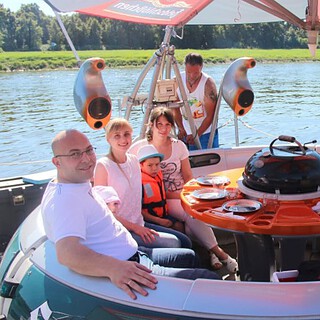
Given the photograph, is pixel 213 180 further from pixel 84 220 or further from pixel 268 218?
pixel 84 220

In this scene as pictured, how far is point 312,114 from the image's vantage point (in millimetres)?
12266

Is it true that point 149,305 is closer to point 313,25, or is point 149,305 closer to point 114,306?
point 114,306

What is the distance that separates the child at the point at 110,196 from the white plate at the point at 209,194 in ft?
1.16

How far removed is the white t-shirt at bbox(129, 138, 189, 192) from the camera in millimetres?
2709

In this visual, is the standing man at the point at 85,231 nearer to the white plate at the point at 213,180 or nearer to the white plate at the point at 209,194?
the white plate at the point at 209,194

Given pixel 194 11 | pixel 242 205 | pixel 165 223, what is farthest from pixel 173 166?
pixel 194 11

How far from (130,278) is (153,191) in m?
1.03

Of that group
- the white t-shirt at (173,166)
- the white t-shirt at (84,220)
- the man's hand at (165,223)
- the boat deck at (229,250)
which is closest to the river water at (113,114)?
the boat deck at (229,250)

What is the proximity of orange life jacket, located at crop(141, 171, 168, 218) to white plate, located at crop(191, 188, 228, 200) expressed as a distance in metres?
0.31

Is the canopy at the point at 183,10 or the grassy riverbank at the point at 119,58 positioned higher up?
the canopy at the point at 183,10

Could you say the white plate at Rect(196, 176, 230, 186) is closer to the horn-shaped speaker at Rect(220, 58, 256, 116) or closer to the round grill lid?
the round grill lid

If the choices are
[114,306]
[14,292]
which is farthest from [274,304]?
[14,292]

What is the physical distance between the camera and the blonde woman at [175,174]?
2.52m

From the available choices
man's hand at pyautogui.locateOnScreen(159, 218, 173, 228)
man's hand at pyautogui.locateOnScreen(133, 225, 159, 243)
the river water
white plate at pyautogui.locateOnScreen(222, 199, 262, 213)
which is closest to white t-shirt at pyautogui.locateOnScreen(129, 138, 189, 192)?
man's hand at pyautogui.locateOnScreen(159, 218, 173, 228)
